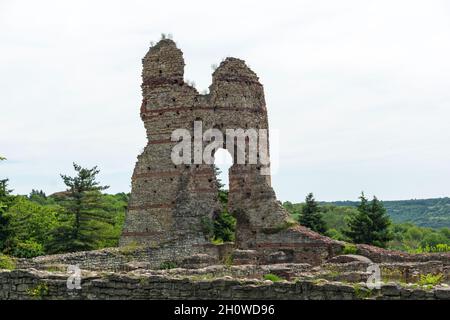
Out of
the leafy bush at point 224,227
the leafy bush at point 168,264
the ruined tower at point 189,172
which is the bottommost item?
the leafy bush at point 168,264

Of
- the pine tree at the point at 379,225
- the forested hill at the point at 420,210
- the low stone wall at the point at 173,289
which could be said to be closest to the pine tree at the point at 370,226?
the pine tree at the point at 379,225

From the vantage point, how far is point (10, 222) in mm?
32812

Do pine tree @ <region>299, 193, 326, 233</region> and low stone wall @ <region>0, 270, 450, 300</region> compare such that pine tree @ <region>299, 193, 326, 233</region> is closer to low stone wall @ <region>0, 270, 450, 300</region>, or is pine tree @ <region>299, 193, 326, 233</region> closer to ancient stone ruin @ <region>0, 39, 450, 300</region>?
ancient stone ruin @ <region>0, 39, 450, 300</region>

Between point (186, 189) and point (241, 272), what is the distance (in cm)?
958

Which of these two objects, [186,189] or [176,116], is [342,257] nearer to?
[186,189]

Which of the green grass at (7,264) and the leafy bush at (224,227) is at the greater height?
the leafy bush at (224,227)

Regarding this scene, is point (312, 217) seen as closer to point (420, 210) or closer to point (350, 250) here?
point (350, 250)

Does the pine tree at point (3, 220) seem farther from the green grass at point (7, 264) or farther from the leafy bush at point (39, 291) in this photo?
the leafy bush at point (39, 291)

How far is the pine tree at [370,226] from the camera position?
37312 millimetres

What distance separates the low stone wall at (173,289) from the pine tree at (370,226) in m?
25.8

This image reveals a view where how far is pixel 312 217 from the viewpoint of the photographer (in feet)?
135

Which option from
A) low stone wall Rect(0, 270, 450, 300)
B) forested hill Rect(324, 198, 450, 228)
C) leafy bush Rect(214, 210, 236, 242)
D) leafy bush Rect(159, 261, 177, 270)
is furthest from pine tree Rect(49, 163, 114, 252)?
forested hill Rect(324, 198, 450, 228)

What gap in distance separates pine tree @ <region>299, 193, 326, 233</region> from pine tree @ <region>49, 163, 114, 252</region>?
10.9 meters

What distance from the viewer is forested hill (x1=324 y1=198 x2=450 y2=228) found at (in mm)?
160875
